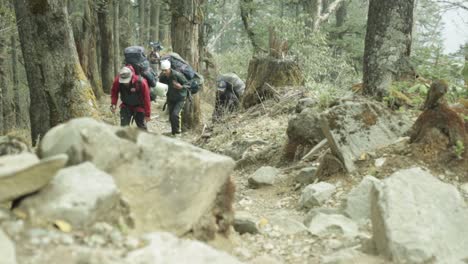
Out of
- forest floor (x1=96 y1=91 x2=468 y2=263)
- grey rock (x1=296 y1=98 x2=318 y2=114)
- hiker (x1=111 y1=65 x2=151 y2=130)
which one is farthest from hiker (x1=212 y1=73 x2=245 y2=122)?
hiker (x1=111 y1=65 x2=151 y2=130)

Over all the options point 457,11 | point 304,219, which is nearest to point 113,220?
point 304,219

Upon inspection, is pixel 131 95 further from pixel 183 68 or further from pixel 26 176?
pixel 26 176

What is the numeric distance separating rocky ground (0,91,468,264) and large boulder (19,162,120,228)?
6 centimetres

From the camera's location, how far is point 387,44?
7363mm

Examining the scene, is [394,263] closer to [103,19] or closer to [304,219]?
[304,219]

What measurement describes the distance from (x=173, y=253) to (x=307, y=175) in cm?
385

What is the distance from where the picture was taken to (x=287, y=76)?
36.3 feet

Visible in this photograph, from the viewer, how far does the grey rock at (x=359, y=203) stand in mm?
5098

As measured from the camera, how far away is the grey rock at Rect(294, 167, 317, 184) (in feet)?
21.3

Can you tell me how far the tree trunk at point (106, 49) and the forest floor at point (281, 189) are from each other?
392 inches

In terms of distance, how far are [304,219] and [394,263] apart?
1.38 meters

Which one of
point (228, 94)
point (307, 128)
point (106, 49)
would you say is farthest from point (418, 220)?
point (106, 49)

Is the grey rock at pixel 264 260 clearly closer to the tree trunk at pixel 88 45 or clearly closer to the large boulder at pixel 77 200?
the large boulder at pixel 77 200

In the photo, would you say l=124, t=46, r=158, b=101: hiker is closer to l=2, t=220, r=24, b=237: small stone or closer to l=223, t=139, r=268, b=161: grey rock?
l=223, t=139, r=268, b=161: grey rock
